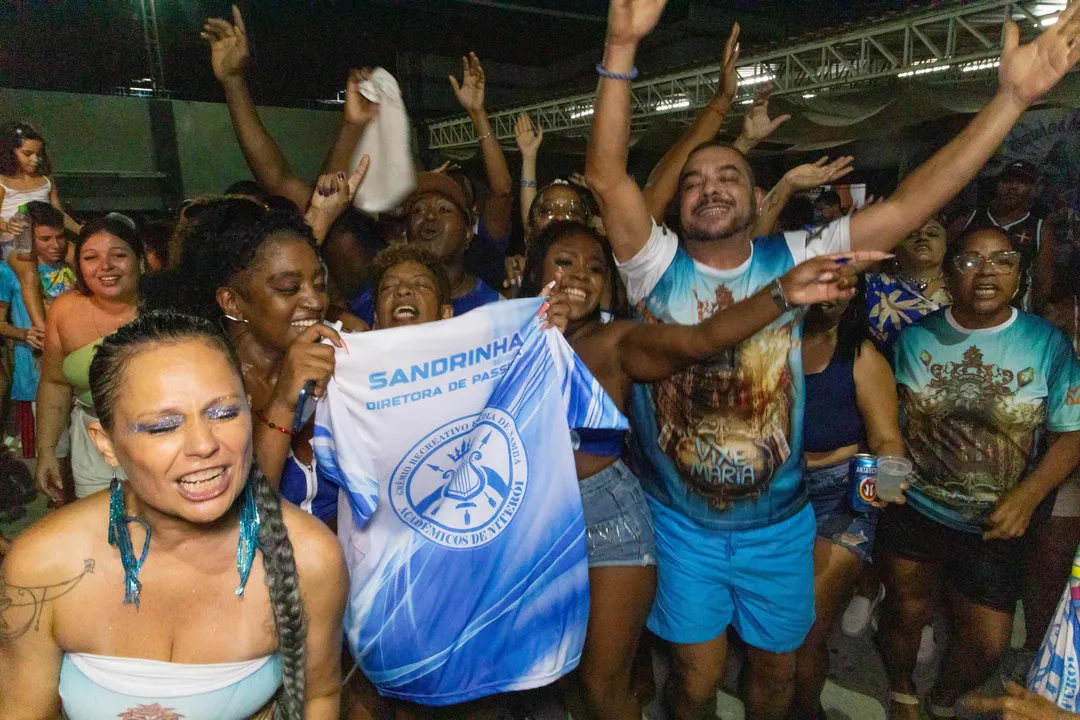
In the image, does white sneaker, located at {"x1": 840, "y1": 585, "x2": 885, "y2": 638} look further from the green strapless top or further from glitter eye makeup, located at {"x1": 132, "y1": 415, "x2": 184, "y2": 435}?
the green strapless top

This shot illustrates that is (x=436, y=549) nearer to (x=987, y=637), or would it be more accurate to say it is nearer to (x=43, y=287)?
(x=987, y=637)

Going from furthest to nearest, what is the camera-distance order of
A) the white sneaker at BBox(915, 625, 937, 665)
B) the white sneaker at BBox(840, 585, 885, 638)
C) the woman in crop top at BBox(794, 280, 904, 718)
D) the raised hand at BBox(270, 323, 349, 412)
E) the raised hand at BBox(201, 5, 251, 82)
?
1. the white sneaker at BBox(840, 585, 885, 638)
2. the white sneaker at BBox(915, 625, 937, 665)
3. the raised hand at BBox(201, 5, 251, 82)
4. the woman in crop top at BBox(794, 280, 904, 718)
5. the raised hand at BBox(270, 323, 349, 412)

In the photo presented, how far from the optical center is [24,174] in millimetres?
6484

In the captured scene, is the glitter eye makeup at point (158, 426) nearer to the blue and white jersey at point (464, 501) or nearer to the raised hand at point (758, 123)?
the blue and white jersey at point (464, 501)

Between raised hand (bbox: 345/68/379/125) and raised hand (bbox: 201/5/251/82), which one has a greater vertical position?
raised hand (bbox: 201/5/251/82)

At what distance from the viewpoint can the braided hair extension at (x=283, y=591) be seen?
157 centimetres

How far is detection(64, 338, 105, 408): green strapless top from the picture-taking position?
298 centimetres

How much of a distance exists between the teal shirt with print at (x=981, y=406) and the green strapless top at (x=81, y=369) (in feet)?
11.3

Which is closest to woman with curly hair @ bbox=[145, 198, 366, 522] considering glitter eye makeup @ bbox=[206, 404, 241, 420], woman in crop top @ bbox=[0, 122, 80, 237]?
glitter eye makeup @ bbox=[206, 404, 241, 420]

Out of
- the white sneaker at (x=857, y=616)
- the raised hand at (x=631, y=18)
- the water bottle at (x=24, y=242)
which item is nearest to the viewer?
the raised hand at (x=631, y=18)

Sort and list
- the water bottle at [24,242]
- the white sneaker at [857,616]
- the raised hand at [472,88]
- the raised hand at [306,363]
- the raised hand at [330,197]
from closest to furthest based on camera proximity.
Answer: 1. the raised hand at [306,363]
2. the raised hand at [330,197]
3. the white sneaker at [857,616]
4. the raised hand at [472,88]
5. the water bottle at [24,242]

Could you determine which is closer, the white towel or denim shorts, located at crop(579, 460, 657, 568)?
denim shorts, located at crop(579, 460, 657, 568)

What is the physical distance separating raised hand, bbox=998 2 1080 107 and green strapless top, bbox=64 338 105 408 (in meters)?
3.64

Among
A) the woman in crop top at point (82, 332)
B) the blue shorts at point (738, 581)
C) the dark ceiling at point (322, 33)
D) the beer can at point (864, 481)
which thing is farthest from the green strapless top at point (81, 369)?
the dark ceiling at point (322, 33)
